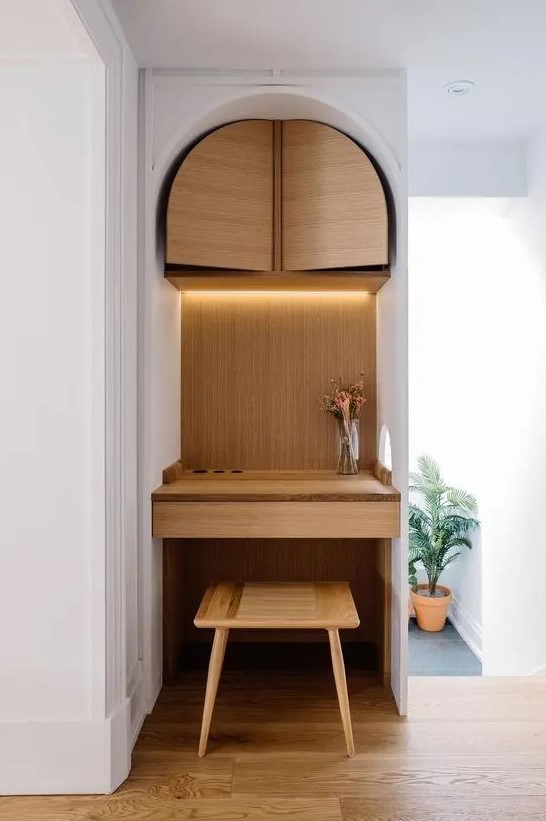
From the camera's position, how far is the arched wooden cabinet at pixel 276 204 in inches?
106

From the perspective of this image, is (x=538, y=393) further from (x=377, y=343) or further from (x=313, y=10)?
(x=313, y=10)

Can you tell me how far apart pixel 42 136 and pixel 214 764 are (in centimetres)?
208

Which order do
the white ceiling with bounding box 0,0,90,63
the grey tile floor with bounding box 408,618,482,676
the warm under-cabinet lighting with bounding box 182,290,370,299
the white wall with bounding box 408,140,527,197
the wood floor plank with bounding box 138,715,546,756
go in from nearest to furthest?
the white ceiling with bounding box 0,0,90,63
the wood floor plank with bounding box 138,715,546,756
the warm under-cabinet lighting with bounding box 182,290,370,299
the white wall with bounding box 408,140,527,197
the grey tile floor with bounding box 408,618,482,676

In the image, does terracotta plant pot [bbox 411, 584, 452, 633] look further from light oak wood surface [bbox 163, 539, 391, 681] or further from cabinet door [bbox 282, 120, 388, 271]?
cabinet door [bbox 282, 120, 388, 271]

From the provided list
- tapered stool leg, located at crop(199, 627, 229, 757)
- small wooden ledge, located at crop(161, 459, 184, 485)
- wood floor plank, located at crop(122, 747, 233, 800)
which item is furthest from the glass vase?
wood floor plank, located at crop(122, 747, 233, 800)

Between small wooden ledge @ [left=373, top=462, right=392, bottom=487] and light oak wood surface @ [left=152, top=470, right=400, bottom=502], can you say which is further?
small wooden ledge @ [left=373, top=462, right=392, bottom=487]

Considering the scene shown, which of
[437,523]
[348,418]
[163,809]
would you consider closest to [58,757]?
[163,809]

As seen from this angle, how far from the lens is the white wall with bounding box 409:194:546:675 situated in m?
3.64

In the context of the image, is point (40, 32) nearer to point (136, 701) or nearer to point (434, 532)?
point (136, 701)

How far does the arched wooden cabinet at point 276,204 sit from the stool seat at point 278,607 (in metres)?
1.27

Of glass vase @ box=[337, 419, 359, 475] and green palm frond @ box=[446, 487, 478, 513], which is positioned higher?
glass vase @ box=[337, 419, 359, 475]

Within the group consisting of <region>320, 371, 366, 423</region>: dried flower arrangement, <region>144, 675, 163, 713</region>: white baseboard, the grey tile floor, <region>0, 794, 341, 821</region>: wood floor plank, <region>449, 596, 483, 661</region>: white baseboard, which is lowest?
the grey tile floor

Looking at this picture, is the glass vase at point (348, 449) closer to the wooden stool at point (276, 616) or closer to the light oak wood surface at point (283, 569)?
the light oak wood surface at point (283, 569)

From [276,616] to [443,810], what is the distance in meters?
0.76
